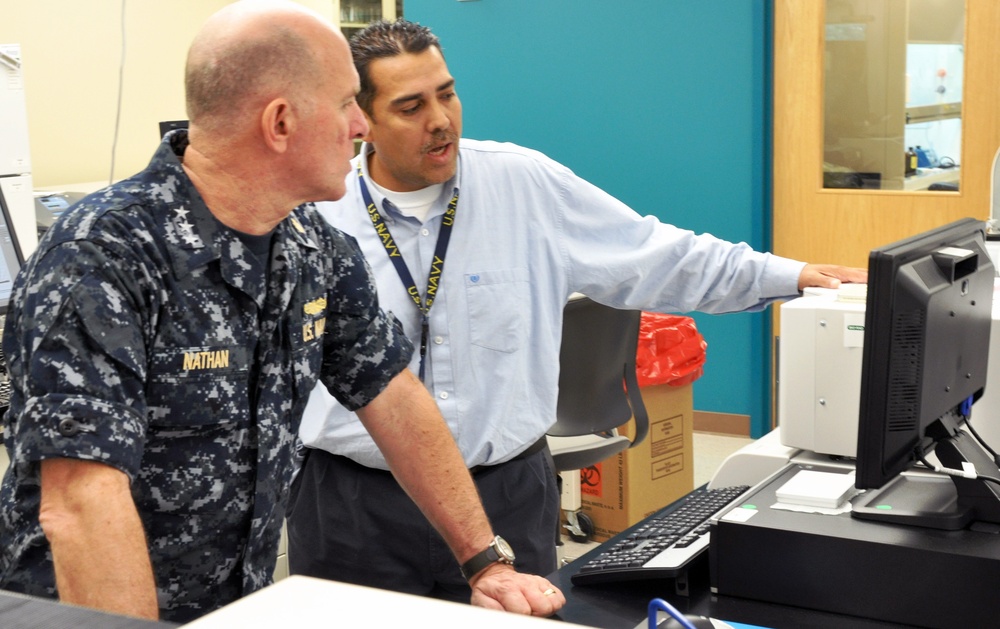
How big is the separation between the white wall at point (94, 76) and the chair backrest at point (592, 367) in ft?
8.61

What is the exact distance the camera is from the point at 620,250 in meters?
2.11

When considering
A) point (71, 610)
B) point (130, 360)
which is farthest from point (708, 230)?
point (71, 610)

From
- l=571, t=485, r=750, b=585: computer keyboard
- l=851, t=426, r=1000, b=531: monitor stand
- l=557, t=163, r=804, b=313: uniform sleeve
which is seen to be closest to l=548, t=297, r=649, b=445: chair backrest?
l=557, t=163, r=804, b=313: uniform sleeve

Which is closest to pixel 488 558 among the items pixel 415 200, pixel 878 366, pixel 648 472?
pixel 878 366

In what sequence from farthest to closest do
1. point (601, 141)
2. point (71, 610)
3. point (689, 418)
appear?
point (601, 141), point (689, 418), point (71, 610)

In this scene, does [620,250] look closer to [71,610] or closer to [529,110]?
[71,610]

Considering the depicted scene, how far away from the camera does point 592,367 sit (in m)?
2.94

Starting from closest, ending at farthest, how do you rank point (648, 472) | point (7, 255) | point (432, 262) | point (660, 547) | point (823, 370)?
point (660, 547), point (823, 370), point (432, 262), point (7, 255), point (648, 472)

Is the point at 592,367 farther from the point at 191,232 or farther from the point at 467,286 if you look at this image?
the point at 191,232

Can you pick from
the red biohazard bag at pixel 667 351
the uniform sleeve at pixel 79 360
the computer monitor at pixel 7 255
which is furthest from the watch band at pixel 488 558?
the red biohazard bag at pixel 667 351

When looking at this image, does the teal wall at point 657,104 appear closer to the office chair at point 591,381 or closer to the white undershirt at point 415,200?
the office chair at point 591,381

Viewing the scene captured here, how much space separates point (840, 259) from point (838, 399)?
8.77ft

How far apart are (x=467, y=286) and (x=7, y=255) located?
1.59m

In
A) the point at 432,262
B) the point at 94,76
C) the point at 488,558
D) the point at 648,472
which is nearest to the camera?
the point at 488,558
